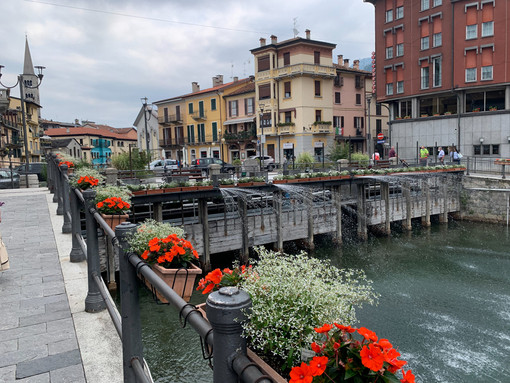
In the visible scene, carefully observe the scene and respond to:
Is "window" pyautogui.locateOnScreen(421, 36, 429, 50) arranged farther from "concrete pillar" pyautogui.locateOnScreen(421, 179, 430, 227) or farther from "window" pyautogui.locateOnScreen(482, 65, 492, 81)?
"concrete pillar" pyautogui.locateOnScreen(421, 179, 430, 227)

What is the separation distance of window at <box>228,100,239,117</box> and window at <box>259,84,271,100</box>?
5.44m

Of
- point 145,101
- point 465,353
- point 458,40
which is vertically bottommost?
point 465,353

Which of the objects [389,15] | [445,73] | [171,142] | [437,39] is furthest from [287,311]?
[171,142]

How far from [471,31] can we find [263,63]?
21090 mm

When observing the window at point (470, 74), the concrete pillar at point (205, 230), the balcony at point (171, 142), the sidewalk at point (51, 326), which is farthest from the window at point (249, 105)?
the sidewalk at point (51, 326)

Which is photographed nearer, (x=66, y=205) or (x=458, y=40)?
(x=66, y=205)

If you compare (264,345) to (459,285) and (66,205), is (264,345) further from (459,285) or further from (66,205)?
(459,285)

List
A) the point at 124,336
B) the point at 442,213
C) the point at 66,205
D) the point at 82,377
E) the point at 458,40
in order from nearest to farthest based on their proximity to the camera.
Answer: the point at 124,336, the point at 82,377, the point at 66,205, the point at 442,213, the point at 458,40

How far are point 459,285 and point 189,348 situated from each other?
12012 mm

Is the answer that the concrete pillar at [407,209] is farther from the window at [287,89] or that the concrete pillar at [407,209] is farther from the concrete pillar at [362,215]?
the window at [287,89]

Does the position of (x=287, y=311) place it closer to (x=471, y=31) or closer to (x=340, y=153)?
(x=340, y=153)

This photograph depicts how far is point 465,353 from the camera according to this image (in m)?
11.8

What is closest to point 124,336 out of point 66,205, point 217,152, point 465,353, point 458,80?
point 66,205

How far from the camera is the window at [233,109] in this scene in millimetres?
52812
